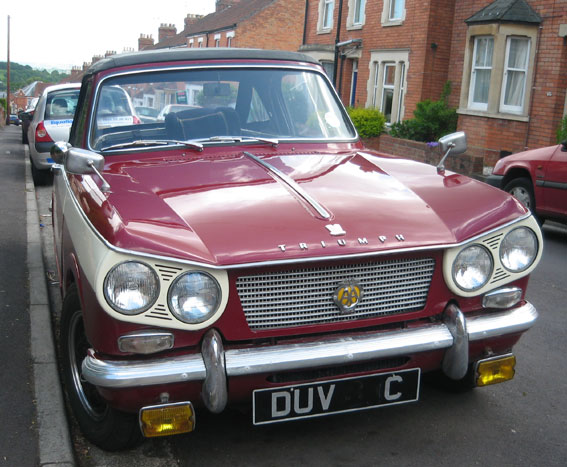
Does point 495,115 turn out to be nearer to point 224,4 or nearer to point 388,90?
point 388,90

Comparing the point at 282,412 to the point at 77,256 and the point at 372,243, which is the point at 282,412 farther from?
the point at 77,256

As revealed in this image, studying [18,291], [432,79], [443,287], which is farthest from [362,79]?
[443,287]

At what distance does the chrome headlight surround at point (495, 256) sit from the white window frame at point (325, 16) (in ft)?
83.3

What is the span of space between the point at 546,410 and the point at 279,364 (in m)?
1.79

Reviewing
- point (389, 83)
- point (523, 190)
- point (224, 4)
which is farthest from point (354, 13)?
point (224, 4)

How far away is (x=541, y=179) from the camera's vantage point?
352 inches

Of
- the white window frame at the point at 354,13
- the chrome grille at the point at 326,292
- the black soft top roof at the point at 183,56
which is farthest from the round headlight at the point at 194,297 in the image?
the white window frame at the point at 354,13

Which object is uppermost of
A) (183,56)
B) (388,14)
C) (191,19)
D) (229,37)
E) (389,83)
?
(191,19)

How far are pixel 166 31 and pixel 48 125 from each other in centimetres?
4777

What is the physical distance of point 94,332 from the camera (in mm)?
2811

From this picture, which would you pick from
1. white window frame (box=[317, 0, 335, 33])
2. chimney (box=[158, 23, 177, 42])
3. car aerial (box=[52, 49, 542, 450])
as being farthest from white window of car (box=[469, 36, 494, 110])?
chimney (box=[158, 23, 177, 42])

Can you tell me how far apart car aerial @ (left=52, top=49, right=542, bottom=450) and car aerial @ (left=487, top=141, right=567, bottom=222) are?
18.2 feet

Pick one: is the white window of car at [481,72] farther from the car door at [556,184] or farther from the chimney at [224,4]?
the chimney at [224,4]

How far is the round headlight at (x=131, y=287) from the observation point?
268cm
